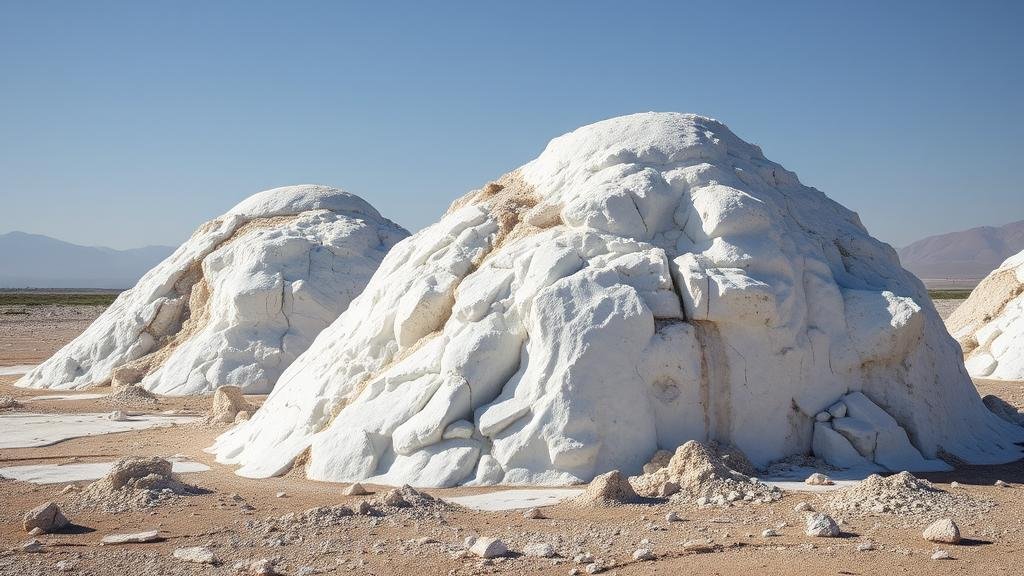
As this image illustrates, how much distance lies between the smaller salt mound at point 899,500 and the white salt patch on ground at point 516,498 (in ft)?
6.03

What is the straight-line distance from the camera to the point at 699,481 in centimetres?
650

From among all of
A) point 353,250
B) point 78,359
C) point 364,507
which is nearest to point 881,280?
point 364,507

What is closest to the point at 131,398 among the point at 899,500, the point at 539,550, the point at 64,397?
the point at 64,397

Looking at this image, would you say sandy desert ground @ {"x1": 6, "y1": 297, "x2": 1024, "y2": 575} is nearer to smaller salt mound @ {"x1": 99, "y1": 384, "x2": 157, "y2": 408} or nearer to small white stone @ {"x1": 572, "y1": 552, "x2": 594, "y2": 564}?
small white stone @ {"x1": 572, "y1": 552, "x2": 594, "y2": 564}

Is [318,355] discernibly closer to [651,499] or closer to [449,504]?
[449,504]

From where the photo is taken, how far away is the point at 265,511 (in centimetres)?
641

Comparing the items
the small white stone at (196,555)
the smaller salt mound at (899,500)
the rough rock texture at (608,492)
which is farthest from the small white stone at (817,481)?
the small white stone at (196,555)

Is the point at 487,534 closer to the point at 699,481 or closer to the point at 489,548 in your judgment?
the point at 489,548

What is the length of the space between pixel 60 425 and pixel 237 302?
4.04m

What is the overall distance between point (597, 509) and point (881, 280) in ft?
15.2

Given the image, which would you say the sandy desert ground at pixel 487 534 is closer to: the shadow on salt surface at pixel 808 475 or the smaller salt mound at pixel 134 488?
the smaller salt mound at pixel 134 488

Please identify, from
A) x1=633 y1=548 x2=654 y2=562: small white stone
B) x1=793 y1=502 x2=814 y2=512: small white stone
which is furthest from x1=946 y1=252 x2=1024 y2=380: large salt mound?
x1=633 y1=548 x2=654 y2=562: small white stone

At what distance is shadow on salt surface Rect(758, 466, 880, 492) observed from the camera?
6785 mm

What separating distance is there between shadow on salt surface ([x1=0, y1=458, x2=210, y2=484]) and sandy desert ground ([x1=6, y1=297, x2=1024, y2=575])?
1.81 feet
